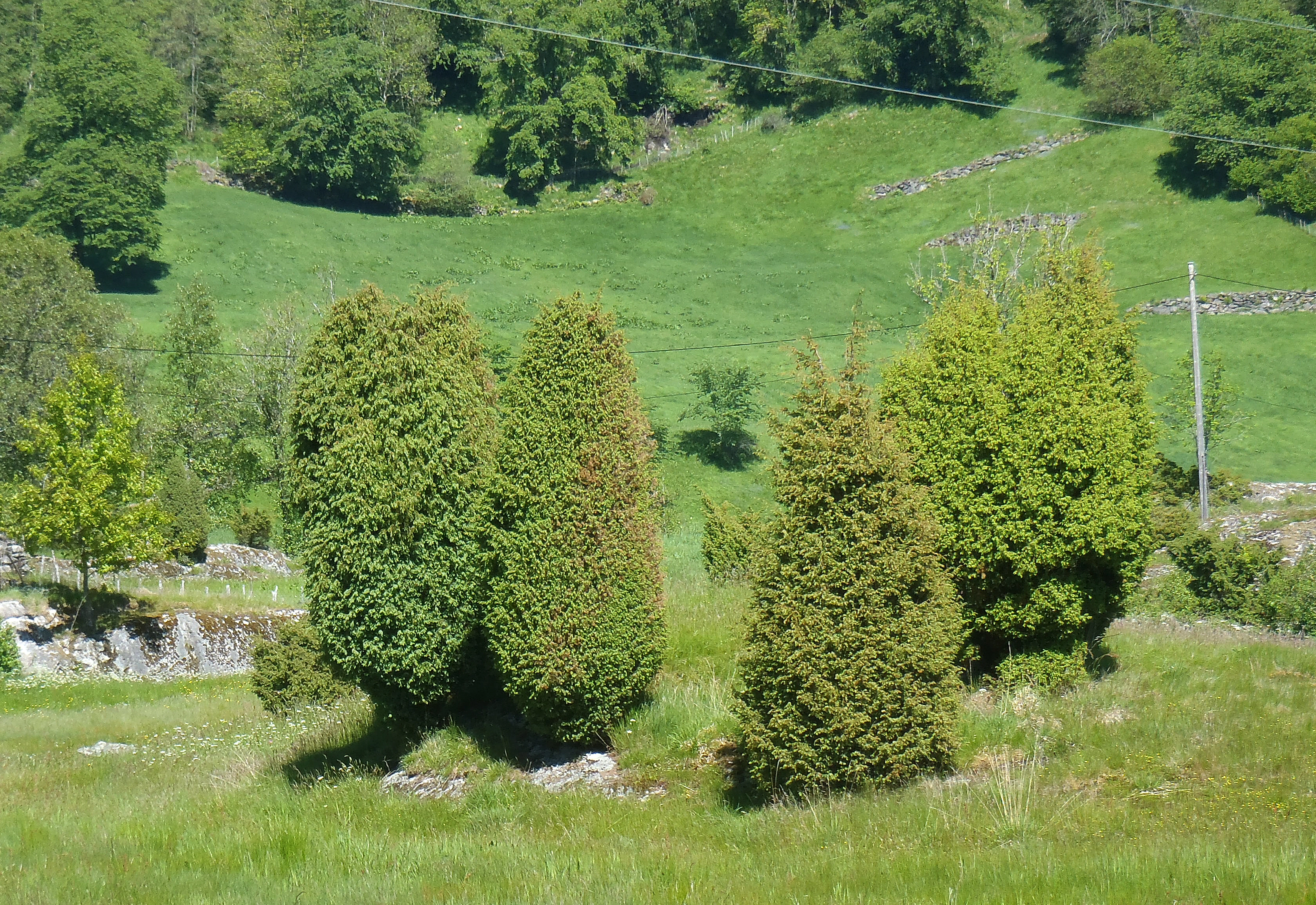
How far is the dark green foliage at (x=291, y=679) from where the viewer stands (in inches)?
673

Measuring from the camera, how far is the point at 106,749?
54.3 ft

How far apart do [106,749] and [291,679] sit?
291 centimetres

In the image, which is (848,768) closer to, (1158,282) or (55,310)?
(55,310)

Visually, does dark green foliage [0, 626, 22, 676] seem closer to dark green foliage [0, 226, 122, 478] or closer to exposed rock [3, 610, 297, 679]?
exposed rock [3, 610, 297, 679]

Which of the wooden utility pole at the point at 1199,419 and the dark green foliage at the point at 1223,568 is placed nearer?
the dark green foliage at the point at 1223,568

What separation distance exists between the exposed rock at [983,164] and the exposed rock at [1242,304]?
21221mm

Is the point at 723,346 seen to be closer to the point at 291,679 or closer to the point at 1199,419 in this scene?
the point at 1199,419

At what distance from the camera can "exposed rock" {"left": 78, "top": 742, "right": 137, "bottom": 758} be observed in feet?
52.9

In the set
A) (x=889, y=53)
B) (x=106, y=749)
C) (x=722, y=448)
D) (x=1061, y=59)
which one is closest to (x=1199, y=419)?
(x=722, y=448)

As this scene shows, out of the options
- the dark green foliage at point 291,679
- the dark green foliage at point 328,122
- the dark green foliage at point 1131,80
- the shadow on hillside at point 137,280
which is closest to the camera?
the dark green foliage at point 291,679

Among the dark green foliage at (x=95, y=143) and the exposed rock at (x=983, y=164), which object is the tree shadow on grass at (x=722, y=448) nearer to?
the dark green foliage at (x=95, y=143)

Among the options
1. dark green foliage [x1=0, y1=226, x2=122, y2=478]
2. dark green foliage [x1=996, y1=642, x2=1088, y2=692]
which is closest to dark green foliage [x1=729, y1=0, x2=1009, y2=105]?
dark green foliage [x1=0, y1=226, x2=122, y2=478]

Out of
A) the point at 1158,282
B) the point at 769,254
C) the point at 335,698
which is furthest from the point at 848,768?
the point at 769,254

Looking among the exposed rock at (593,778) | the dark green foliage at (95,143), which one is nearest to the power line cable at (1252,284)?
the exposed rock at (593,778)
